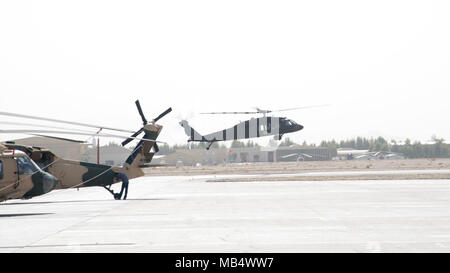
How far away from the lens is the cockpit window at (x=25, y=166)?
795 inches

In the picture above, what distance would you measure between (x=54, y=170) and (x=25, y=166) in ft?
18.3

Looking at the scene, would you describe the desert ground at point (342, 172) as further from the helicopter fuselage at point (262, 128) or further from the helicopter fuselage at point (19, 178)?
the helicopter fuselage at point (19, 178)

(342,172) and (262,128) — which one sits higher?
(262,128)

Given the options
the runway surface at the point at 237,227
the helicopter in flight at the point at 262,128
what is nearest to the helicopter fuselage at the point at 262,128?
the helicopter in flight at the point at 262,128

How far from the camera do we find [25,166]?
20328 mm

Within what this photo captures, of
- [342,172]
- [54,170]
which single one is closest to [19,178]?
[54,170]

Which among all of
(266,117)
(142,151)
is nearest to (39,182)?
(142,151)

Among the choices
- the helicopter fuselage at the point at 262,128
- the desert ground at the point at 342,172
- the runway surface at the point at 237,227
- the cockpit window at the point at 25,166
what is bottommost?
the runway surface at the point at 237,227

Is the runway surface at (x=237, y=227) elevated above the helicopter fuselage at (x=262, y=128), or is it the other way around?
the helicopter fuselage at (x=262, y=128)

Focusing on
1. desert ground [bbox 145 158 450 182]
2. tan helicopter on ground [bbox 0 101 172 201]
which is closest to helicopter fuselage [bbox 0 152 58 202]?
tan helicopter on ground [bbox 0 101 172 201]

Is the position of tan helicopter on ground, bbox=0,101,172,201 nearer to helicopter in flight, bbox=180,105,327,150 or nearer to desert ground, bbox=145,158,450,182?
desert ground, bbox=145,158,450,182

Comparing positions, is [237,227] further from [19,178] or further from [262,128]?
[262,128]

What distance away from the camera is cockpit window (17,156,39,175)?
66.3 feet
